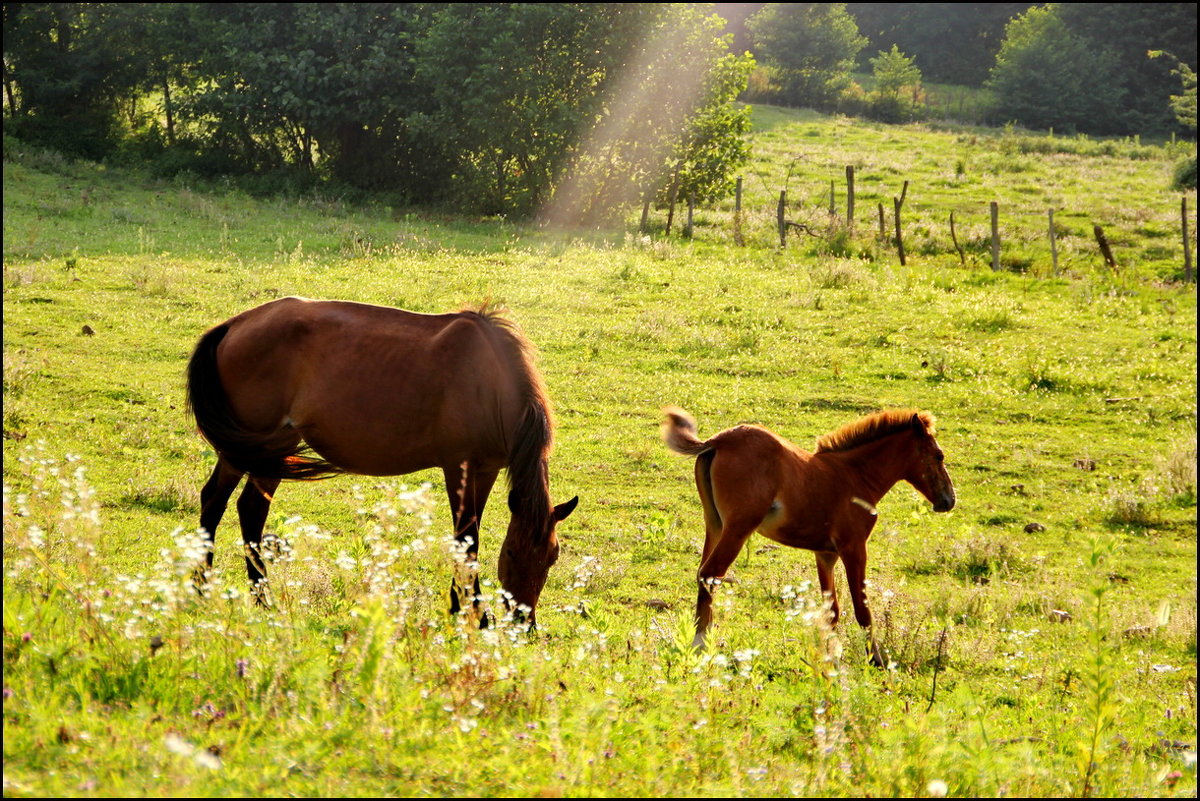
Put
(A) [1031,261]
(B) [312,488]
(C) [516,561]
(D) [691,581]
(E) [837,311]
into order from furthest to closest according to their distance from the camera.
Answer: (A) [1031,261] → (E) [837,311] → (B) [312,488] → (D) [691,581] → (C) [516,561]

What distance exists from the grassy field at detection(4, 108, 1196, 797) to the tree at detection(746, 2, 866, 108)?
38.9m

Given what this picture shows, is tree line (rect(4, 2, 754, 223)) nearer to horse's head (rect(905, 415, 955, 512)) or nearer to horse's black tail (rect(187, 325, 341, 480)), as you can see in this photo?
horse's black tail (rect(187, 325, 341, 480))

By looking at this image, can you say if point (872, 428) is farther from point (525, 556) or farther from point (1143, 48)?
→ point (1143, 48)

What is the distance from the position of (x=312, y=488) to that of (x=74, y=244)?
12.1 metres

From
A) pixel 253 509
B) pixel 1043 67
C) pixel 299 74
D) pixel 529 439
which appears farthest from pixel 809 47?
pixel 529 439

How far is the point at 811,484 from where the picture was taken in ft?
22.9


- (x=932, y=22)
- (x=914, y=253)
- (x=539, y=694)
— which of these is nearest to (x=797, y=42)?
(x=932, y=22)

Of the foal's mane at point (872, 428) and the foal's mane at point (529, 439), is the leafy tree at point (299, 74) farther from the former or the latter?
the foal's mane at point (872, 428)

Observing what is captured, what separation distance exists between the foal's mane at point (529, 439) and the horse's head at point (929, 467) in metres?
2.64

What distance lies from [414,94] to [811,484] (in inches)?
1052

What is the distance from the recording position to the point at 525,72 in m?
28.8

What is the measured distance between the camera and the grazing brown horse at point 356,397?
263 inches

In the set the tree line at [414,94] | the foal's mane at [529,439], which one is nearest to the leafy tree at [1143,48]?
the tree line at [414,94]

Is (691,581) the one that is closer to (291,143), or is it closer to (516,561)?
(516,561)
